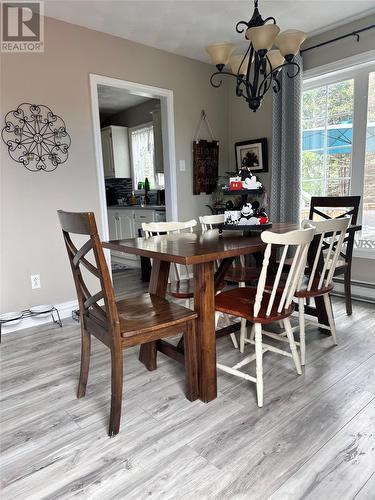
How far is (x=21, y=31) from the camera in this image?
2.75 metres

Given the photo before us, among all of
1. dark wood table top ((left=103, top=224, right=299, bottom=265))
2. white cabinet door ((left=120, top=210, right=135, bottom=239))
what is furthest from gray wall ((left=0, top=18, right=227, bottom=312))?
white cabinet door ((left=120, top=210, right=135, bottom=239))

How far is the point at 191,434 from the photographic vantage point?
5.10ft

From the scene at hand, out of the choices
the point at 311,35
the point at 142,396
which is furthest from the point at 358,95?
the point at 142,396

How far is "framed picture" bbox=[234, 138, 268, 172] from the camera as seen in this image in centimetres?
398

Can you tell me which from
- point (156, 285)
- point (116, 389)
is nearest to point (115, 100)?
point (156, 285)

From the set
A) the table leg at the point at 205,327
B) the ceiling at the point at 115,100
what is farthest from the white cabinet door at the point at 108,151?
the table leg at the point at 205,327

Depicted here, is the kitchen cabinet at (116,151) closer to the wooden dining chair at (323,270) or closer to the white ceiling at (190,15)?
the white ceiling at (190,15)

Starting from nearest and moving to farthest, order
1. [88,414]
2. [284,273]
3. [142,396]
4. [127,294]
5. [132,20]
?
[88,414] < [142,396] < [284,273] < [132,20] < [127,294]

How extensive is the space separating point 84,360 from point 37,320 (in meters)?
1.43

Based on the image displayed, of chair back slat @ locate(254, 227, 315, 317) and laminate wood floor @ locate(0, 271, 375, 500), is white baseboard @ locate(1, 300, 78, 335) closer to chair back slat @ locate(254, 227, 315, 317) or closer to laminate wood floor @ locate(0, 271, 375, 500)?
laminate wood floor @ locate(0, 271, 375, 500)

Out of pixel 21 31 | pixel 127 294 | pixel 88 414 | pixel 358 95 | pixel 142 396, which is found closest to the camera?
pixel 88 414

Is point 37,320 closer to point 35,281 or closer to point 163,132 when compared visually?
point 35,281

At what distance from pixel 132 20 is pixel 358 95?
2.20m

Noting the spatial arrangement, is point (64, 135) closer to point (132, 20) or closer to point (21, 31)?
point (21, 31)
